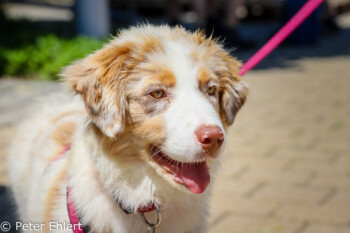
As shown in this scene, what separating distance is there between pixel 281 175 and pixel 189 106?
281 centimetres

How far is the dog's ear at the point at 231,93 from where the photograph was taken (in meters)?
2.82

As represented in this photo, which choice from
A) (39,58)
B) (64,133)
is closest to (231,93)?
(64,133)

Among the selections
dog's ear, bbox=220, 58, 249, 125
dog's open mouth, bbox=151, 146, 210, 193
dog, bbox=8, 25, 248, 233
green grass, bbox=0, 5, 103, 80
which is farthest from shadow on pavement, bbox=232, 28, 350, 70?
dog's open mouth, bbox=151, 146, 210, 193

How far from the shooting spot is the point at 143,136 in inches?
101

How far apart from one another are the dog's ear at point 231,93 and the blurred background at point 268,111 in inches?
16.8

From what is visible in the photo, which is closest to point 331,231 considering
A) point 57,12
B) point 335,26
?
point 335,26

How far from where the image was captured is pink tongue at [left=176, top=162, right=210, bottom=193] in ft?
8.21

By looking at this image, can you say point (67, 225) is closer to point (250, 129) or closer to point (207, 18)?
point (250, 129)

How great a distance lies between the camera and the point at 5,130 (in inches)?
236

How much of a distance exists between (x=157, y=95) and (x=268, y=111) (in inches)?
188

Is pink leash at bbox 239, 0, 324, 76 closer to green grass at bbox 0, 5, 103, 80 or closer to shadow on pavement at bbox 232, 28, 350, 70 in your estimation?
green grass at bbox 0, 5, 103, 80

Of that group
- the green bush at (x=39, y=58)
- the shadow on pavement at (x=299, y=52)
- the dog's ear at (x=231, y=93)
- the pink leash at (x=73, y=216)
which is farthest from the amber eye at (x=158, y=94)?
the shadow on pavement at (x=299, y=52)

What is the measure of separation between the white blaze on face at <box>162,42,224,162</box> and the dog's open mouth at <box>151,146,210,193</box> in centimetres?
9

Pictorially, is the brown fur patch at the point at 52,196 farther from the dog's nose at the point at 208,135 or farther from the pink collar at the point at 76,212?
the dog's nose at the point at 208,135
